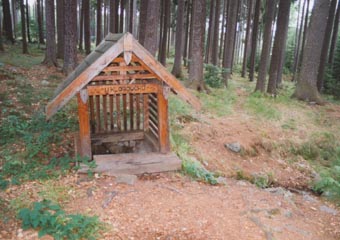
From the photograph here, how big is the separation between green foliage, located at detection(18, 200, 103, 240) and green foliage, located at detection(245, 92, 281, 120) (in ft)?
28.8

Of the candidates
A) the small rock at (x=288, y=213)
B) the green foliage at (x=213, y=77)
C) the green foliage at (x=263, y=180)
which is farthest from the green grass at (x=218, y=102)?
the small rock at (x=288, y=213)

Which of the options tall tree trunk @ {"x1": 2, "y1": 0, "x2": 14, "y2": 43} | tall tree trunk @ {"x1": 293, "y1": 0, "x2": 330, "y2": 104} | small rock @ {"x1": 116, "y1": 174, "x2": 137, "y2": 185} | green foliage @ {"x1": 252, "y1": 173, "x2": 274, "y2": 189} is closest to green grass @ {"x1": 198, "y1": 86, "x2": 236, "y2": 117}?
tall tree trunk @ {"x1": 293, "y1": 0, "x2": 330, "y2": 104}

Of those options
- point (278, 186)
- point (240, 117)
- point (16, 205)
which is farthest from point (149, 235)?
point (240, 117)

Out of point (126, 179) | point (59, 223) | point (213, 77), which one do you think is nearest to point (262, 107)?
point (213, 77)

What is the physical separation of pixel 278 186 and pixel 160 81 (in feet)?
13.4

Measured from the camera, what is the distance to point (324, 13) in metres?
13.9

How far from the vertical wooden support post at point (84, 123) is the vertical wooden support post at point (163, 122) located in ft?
4.91

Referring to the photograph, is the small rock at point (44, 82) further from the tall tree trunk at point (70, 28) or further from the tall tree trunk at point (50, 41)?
the tall tree trunk at point (50, 41)

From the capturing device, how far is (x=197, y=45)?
1335 cm

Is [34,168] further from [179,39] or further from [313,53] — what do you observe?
[313,53]

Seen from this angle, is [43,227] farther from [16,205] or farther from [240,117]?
[240,117]

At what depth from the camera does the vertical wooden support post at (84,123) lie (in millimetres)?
5953

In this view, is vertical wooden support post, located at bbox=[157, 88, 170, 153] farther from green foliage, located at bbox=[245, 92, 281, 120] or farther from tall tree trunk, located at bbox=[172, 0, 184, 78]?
tall tree trunk, located at bbox=[172, 0, 184, 78]

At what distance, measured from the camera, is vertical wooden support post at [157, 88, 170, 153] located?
6504 millimetres
